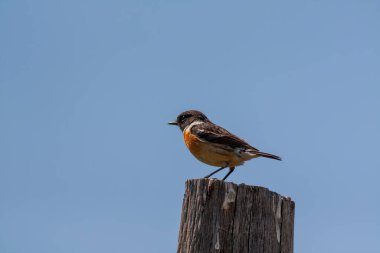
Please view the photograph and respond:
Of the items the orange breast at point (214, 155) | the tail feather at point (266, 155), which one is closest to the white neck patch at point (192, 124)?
the orange breast at point (214, 155)

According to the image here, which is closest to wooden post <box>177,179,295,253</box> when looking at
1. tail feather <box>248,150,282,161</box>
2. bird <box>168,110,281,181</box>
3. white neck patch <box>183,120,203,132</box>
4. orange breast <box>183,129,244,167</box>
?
tail feather <box>248,150,282,161</box>

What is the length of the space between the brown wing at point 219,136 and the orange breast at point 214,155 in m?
0.14

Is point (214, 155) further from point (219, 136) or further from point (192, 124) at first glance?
point (192, 124)

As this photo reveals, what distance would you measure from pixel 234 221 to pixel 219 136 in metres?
5.69

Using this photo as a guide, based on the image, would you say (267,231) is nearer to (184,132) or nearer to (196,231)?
(196,231)

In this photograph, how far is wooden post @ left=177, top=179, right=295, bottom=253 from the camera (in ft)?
15.0

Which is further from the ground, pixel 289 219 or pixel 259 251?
pixel 289 219

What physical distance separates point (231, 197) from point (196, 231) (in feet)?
1.35

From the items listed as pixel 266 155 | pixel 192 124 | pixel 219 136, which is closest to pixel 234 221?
pixel 266 155

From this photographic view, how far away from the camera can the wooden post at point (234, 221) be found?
180 inches

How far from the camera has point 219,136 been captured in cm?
1026

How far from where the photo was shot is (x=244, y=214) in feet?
15.2

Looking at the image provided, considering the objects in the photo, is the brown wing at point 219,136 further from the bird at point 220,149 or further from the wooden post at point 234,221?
the wooden post at point 234,221

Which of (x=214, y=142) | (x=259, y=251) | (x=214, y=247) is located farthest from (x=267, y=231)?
(x=214, y=142)
